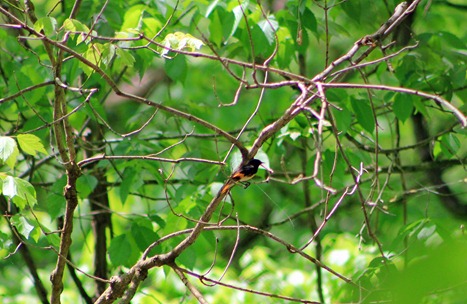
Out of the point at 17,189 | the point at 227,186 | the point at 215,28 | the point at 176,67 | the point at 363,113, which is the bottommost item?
the point at 227,186

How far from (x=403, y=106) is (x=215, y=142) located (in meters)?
1.32

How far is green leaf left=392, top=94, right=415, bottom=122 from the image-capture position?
10.9 feet

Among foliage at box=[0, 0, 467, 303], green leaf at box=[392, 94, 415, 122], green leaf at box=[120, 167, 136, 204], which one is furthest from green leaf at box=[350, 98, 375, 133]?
green leaf at box=[120, 167, 136, 204]

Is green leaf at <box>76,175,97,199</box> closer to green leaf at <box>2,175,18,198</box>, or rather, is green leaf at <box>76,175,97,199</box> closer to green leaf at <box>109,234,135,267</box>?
green leaf at <box>109,234,135,267</box>

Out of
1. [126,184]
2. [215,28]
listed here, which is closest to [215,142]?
[126,184]

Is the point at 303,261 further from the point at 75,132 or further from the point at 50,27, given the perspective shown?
the point at 50,27

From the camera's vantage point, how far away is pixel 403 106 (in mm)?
3328

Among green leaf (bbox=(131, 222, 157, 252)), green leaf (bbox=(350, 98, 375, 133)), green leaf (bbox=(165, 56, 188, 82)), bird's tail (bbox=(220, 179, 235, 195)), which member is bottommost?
bird's tail (bbox=(220, 179, 235, 195))

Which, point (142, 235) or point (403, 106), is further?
point (403, 106)

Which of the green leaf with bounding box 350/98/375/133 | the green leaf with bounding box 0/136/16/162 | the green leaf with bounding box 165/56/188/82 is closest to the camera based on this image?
the green leaf with bounding box 0/136/16/162

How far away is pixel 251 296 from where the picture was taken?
4461mm

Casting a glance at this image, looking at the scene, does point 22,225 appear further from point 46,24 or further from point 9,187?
point 46,24

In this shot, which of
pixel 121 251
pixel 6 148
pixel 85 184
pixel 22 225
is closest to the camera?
pixel 6 148

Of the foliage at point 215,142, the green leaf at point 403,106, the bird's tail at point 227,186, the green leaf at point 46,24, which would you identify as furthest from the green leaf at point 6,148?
the green leaf at point 403,106
